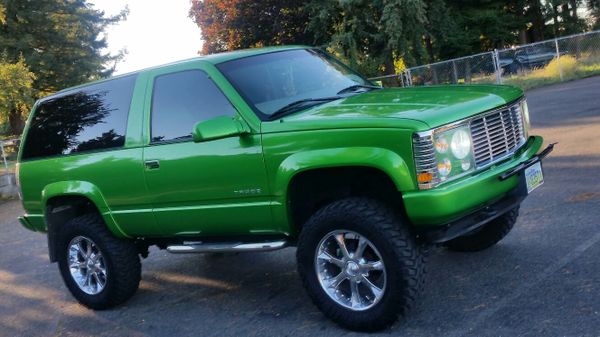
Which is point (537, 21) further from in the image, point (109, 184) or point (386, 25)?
point (109, 184)

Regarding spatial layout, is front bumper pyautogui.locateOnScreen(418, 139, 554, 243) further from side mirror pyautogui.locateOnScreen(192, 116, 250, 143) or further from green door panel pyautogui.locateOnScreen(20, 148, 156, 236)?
green door panel pyautogui.locateOnScreen(20, 148, 156, 236)

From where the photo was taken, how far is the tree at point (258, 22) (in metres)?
36.0

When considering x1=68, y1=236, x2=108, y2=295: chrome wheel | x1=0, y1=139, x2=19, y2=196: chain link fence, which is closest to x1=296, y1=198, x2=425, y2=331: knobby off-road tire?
x1=68, y1=236, x2=108, y2=295: chrome wheel

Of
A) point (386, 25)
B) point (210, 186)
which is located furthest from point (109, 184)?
point (386, 25)

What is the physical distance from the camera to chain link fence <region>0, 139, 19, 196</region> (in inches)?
642

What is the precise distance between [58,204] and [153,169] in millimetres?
1516

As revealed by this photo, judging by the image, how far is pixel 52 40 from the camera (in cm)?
3191

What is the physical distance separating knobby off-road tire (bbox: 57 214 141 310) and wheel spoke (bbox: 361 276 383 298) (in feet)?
7.90

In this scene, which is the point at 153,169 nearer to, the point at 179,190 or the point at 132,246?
the point at 179,190

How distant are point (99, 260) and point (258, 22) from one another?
3204 centimetres

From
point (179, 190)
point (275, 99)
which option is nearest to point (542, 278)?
point (275, 99)

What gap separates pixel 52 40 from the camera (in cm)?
3191

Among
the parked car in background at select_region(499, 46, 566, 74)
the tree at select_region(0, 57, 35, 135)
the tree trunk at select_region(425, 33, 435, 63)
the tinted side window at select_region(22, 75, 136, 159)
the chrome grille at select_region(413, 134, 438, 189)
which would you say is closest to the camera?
the chrome grille at select_region(413, 134, 438, 189)

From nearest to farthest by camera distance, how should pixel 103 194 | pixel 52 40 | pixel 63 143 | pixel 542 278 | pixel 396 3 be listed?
pixel 542 278, pixel 103 194, pixel 63 143, pixel 396 3, pixel 52 40
